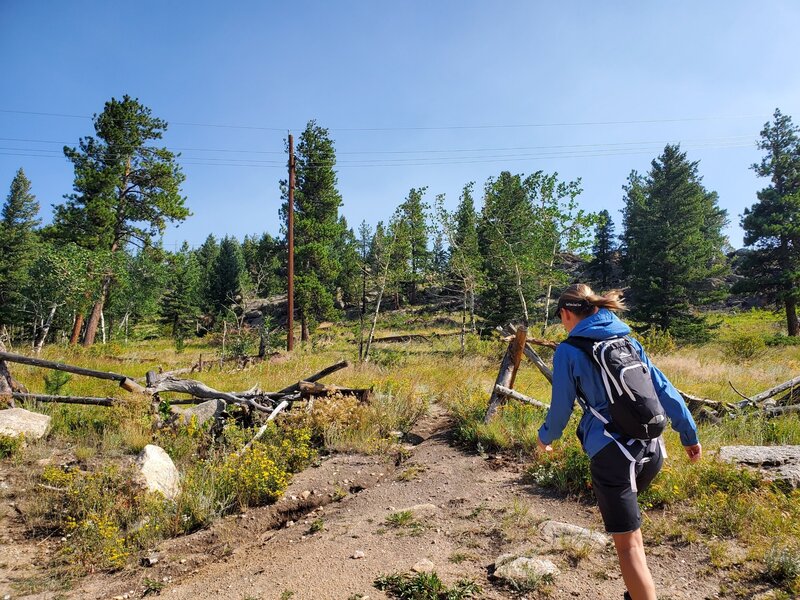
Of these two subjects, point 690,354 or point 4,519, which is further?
point 690,354

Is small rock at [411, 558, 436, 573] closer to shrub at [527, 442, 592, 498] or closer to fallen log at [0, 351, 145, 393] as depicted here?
shrub at [527, 442, 592, 498]

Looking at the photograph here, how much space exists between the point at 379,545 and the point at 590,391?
2.75 m

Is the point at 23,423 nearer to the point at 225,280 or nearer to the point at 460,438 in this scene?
the point at 460,438

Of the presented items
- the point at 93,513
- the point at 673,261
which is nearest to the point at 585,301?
the point at 93,513

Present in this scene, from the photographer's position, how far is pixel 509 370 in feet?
25.9

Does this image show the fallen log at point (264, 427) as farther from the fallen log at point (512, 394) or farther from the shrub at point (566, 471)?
the shrub at point (566, 471)

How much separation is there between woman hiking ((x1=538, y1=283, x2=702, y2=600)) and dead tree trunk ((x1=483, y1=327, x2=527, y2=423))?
4.58m

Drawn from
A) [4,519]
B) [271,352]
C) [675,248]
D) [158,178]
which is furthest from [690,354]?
[158,178]

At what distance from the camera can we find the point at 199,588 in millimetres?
3838

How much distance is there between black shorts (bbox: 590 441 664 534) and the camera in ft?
8.63

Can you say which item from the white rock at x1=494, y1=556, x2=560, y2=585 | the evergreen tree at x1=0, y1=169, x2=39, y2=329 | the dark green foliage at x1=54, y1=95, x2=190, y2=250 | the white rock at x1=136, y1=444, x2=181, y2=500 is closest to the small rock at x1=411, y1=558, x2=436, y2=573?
the white rock at x1=494, y1=556, x2=560, y2=585

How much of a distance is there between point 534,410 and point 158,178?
92.3ft

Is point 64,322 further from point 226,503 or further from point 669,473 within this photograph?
point 669,473

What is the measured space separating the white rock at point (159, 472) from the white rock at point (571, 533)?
4.51 m
